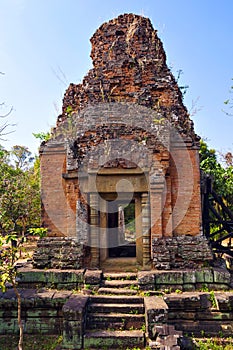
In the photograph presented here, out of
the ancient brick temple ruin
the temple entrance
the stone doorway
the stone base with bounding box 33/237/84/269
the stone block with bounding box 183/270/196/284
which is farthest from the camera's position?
the temple entrance

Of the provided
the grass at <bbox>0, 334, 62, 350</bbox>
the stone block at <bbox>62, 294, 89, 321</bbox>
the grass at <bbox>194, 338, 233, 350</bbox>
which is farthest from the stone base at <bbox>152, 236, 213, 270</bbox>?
the grass at <bbox>0, 334, 62, 350</bbox>

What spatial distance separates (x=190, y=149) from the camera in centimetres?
760

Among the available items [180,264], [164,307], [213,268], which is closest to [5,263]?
[164,307]

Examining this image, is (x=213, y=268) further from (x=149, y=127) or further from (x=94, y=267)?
(x=149, y=127)

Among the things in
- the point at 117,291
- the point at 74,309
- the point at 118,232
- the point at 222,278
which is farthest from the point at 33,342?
the point at 118,232

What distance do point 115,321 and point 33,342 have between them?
158cm

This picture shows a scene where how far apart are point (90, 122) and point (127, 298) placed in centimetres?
443

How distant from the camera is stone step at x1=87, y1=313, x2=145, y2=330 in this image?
5.59 metres

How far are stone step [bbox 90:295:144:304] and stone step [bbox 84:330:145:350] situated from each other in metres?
0.75

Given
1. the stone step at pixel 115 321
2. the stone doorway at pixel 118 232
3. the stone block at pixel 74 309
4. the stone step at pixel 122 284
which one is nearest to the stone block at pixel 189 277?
the stone step at pixel 122 284

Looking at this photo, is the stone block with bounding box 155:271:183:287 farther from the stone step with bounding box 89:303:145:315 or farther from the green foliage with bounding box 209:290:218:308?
the stone step with bounding box 89:303:145:315

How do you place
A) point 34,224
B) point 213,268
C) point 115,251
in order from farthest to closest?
1. point 34,224
2. point 115,251
3. point 213,268

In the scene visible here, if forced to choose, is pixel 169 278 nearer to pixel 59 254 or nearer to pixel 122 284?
pixel 122 284

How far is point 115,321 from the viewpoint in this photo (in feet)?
18.5
